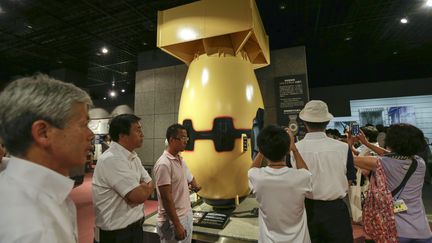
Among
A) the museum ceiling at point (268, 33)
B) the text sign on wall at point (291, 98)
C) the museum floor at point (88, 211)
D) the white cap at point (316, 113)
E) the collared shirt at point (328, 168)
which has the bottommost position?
the museum floor at point (88, 211)

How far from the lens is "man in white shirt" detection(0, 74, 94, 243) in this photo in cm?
58

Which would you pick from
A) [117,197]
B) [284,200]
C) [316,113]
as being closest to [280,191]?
[284,200]

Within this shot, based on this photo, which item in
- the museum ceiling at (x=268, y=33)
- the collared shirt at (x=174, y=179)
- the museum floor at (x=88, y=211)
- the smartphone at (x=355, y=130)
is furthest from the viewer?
the museum ceiling at (x=268, y=33)

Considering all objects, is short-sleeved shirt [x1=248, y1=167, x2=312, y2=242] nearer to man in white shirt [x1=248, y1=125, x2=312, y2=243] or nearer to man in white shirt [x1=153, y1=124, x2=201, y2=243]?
man in white shirt [x1=248, y1=125, x2=312, y2=243]

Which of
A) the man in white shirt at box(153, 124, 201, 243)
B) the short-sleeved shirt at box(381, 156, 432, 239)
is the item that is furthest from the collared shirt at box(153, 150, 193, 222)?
the short-sleeved shirt at box(381, 156, 432, 239)

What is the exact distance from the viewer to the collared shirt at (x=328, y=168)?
169cm

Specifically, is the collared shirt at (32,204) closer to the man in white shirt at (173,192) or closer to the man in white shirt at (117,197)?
the man in white shirt at (117,197)

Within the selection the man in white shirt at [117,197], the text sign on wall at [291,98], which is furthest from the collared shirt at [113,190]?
the text sign on wall at [291,98]

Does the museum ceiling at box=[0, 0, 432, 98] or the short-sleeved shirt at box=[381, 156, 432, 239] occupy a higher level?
the museum ceiling at box=[0, 0, 432, 98]

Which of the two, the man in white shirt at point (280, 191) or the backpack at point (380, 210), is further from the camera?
the backpack at point (380, 210)

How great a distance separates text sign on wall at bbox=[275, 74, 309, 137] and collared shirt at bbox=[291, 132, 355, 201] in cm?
276

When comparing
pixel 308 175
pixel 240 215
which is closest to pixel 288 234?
pixel 308 175

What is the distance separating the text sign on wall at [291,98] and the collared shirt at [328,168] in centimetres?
276

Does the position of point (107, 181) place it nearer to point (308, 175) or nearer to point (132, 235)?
point (132, 235)
